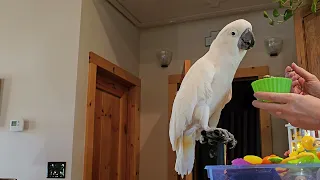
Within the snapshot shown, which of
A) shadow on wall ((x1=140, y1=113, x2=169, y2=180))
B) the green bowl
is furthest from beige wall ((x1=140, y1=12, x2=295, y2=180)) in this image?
the green bowl

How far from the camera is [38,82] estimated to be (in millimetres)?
2619

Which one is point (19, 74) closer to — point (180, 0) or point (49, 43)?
point (49, 43)

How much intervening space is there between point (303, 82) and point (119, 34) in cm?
238

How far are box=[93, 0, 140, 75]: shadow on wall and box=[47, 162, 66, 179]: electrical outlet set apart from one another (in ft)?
3.68

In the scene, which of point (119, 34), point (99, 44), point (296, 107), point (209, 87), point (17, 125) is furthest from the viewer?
point (119, 34)

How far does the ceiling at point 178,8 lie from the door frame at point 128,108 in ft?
1.86

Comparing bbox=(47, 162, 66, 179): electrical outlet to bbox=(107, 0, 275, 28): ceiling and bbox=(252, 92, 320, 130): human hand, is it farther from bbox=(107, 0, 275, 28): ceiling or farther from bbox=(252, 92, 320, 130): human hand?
bbox=(252, 92, 320, 130): human hand

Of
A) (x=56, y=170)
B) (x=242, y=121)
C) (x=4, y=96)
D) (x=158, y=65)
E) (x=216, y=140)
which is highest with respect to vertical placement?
(x=158, y=65)

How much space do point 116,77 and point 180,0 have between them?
89 centimetres

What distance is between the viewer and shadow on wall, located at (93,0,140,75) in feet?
9.92

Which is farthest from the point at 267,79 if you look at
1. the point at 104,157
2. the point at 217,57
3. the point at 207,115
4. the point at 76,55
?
the point at 104,157

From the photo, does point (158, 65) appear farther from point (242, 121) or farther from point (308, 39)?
point (308, 39)

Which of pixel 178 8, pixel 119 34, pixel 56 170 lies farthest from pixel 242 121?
pixel 56 170

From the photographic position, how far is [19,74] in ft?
8.84
